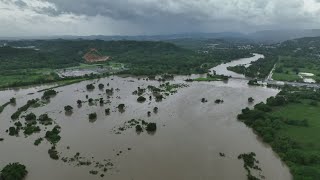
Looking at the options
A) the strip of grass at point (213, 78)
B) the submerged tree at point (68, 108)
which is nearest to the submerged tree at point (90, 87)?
the submerged tree at point (68, 108)

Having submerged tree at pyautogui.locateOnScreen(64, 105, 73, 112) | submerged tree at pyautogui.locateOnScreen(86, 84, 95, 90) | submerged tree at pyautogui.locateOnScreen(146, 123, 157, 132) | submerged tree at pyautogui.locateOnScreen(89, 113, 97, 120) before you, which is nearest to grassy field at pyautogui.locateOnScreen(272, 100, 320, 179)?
submerged tree at pyautogui.locateOnScreen(146, 123, 157, 132)

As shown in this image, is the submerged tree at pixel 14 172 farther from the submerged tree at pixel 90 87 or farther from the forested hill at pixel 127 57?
the forested hill at pixel 127 57

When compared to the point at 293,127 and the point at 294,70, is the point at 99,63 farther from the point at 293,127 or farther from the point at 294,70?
the point at 293,127

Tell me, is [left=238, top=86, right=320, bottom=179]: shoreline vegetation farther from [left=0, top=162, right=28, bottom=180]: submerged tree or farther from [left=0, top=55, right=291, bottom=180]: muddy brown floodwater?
[left=0, top=162, right=28, bottom=180]: submerged tree

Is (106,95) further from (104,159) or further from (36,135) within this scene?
(104,159)

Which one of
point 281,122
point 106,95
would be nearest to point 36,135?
point 106,95

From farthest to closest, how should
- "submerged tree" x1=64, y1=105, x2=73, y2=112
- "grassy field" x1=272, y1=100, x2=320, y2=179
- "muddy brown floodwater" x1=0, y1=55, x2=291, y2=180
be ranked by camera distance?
"submerged tree" x1=64, y1=105, x2=73, y2=112
"grassy field" x1=272, y1=100, x2=320, y2=179
"muddy brown floodwater" x1=0, y1=55, x2=291, y2=180
